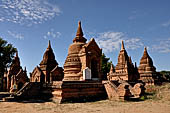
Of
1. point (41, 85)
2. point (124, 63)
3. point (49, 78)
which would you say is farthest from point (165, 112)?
point (124, 63)

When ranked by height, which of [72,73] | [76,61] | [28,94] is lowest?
[28,94]

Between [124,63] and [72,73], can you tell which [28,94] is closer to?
[72,73]

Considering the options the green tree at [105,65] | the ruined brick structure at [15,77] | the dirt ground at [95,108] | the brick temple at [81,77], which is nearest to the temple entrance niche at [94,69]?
the brick temple at [81,77]

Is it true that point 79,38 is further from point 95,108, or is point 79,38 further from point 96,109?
point 96,109

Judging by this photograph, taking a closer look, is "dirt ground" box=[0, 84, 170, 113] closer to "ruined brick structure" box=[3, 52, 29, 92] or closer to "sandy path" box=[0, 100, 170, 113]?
"sandy path" box=[0, 100, 170, 113]

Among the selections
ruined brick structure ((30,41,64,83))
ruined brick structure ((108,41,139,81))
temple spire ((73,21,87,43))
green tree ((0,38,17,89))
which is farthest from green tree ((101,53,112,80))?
green tree ((0,38,17,89))

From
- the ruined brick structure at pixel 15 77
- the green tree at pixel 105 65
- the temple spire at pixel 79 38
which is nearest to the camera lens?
the temple spire at pixel 79 38

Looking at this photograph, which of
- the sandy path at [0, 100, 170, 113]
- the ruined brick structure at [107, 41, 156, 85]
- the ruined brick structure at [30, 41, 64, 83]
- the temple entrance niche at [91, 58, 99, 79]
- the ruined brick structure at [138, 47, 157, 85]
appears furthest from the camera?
the ruined brick structure at [107, 41, 156, 85]

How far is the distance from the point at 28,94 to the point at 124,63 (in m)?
24.4

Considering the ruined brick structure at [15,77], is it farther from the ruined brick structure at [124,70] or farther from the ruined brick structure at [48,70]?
the ruined brick structure at [124,70]

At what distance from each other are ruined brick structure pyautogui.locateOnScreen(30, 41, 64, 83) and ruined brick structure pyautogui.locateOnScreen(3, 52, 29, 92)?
2.96 meters

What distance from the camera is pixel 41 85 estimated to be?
1941 centimetres

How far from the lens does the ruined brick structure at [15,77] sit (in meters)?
34.5

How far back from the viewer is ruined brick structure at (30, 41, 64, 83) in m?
30.9
